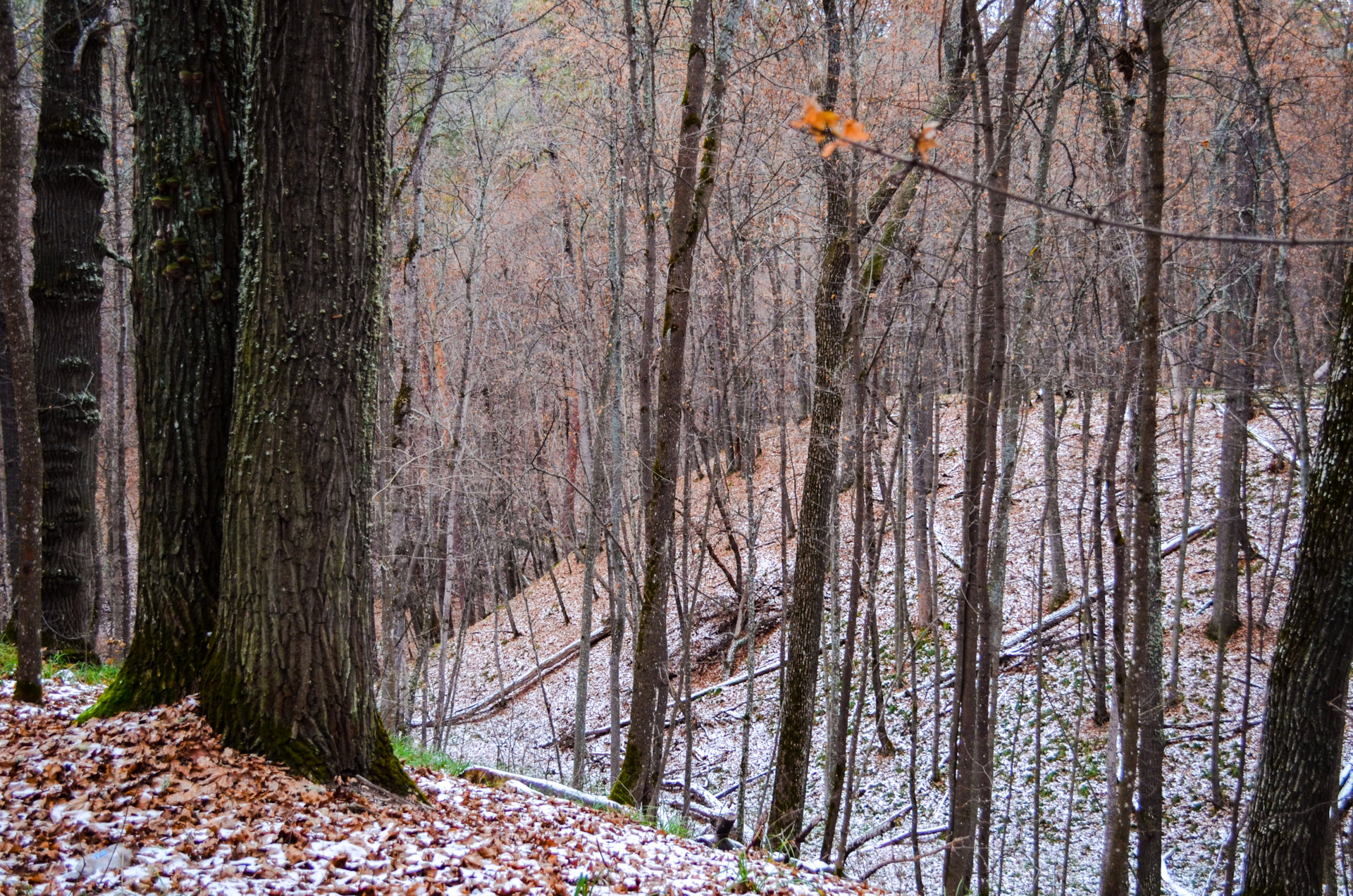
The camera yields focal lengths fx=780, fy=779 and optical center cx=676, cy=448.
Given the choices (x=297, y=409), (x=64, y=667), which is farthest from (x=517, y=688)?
(x=297, y=409)

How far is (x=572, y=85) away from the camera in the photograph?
415 inches

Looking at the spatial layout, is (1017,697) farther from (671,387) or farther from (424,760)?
(424,760)

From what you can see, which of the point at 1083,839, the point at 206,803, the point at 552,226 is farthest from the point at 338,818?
the point at 552,226

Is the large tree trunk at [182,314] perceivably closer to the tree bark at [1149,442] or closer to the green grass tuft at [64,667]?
the green grass tuft at [64,667]

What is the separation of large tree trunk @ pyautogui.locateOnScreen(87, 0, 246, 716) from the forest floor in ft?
15.0

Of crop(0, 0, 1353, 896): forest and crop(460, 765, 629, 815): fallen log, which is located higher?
crop(0, 0, 1353, 896): forest

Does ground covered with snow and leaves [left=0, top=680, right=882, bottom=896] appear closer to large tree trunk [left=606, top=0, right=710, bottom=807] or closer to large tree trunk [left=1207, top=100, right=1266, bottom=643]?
large tree trunk [left=606, top=0, right=710, bottom=807]

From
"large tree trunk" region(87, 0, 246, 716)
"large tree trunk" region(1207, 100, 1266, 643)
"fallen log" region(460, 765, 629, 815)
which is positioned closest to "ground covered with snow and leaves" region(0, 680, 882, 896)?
"large tree trunk" region(87, 0, 246, 716)

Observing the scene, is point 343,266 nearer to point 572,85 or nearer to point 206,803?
point 206,803

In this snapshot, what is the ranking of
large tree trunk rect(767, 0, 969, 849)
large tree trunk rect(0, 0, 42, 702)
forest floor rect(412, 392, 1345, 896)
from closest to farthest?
large tree trunk rect(0, 0, 42, 702)
large tree trunk rect(767, 0, 969, 849)
forest floor rect(412, 392, 1345, 896)

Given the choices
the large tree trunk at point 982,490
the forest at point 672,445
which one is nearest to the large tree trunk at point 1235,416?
the forest at point 672,445

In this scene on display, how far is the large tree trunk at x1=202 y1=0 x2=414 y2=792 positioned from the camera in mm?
3258

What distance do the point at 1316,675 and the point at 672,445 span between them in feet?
15.2

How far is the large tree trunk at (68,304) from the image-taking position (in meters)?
6.18
